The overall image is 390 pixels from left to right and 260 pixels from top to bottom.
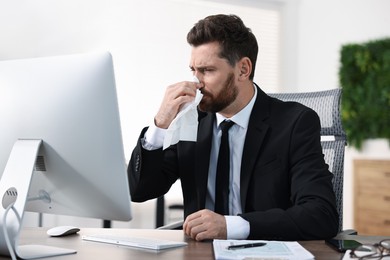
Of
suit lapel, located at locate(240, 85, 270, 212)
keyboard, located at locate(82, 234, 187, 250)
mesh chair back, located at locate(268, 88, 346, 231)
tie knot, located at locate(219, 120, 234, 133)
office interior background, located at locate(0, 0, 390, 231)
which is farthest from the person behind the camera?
office interior background, located at locate(0, 0, 390, 231)

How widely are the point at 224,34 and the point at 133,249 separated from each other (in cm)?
93

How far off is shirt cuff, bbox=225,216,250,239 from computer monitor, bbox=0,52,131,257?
0.36 m

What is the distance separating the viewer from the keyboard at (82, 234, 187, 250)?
48.9 inches

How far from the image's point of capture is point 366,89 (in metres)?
4.35

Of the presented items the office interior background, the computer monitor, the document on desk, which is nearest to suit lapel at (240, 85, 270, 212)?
the document on desk

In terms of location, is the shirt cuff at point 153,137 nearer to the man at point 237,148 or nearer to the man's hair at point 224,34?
→ the man at point 237,148

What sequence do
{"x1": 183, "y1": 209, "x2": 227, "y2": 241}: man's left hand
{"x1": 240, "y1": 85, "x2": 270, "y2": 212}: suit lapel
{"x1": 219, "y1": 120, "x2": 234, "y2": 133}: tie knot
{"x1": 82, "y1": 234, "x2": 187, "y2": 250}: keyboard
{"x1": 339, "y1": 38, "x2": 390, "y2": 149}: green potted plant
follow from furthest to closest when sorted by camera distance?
{"x1": 339, "y1": 38, "x2": 390, "y2": 149}: green potted plant < {"x1": 219, "y1": 120, "x2": 234, "y2": 133}: tie knot < {"x1": 240, "y1": 85, "x2": 270, "y2": 212}: suit lapel < {"x1": 183, "y1": 209, "x2": 227, "y2": 241}: man's left hand < {"x1": 82, "y1": 234, "x2": 187, "y2": 250}: keyboard

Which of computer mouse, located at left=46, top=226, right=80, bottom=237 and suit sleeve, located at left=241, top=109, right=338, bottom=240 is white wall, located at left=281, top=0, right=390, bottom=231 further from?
computer mouse, located at left=46, top=226, right=80, bottom=237

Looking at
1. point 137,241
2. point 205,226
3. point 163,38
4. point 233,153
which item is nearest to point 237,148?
point 233,153

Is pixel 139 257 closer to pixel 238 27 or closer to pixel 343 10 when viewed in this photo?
pixel 238 27

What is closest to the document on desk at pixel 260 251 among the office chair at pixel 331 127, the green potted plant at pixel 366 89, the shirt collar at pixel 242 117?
the shirt collar at pixel 242 117

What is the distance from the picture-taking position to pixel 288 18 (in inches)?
193

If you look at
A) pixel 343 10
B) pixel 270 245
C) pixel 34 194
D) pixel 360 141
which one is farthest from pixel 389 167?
pixel 34 194

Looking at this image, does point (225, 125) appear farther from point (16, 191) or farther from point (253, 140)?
point (16, 191)
